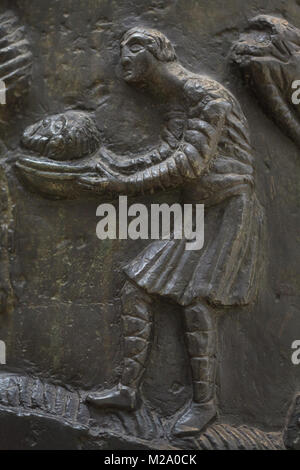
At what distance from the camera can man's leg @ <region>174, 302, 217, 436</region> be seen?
2.29 meters

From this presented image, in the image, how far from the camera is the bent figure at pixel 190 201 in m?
2.29

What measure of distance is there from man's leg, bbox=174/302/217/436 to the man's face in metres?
0.86

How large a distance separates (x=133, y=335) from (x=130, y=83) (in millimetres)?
922

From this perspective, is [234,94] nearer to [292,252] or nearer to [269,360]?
[292,252]

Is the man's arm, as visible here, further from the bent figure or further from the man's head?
the man's head

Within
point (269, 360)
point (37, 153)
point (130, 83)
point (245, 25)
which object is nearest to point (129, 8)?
point (130, 83)

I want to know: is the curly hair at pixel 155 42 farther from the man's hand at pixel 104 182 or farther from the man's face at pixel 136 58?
the man's hand at pixel 104 182

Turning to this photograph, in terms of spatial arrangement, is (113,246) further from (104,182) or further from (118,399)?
(118,399)

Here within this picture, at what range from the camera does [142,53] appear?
91.8 inches

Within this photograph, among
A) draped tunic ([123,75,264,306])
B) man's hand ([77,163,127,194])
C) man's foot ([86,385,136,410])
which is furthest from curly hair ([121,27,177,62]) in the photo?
man's foot ([86,385,136,410])

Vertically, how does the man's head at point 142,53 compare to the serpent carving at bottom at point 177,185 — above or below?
above

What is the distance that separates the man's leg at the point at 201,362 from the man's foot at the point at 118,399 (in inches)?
7.2

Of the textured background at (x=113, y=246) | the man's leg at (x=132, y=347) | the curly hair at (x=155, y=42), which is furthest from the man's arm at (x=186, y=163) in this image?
the man's leg at (x=132, y=347)
